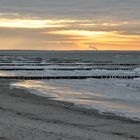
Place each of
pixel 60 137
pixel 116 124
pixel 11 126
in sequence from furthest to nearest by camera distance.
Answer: pixel 116 124
pixel 11 126
pixel 60 137

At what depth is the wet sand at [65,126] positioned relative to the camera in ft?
36.2

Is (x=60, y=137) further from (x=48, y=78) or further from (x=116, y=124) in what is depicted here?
(x=48, y=78)

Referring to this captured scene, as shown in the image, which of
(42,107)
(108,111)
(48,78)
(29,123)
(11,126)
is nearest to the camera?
(11,126)

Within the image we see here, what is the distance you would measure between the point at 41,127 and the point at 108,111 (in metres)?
5.51

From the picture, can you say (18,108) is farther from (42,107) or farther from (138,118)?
(138,118)

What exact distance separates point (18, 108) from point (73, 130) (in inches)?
247

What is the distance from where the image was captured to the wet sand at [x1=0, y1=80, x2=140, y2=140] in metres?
11.0

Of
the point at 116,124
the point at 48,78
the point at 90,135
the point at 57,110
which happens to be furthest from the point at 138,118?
the point at 48,78

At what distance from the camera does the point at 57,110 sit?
58.1 feet

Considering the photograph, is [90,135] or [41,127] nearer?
[90,135]

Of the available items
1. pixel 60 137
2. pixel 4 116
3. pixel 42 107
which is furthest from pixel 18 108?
pixel 60 137

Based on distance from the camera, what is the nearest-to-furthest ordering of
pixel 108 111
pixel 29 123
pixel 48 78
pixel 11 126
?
1. pixel 11 126
2. pixel 29 123
3. pixel 108 111
4. pixel 48 78

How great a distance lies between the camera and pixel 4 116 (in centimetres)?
1415

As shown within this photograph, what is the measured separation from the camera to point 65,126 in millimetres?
13102
